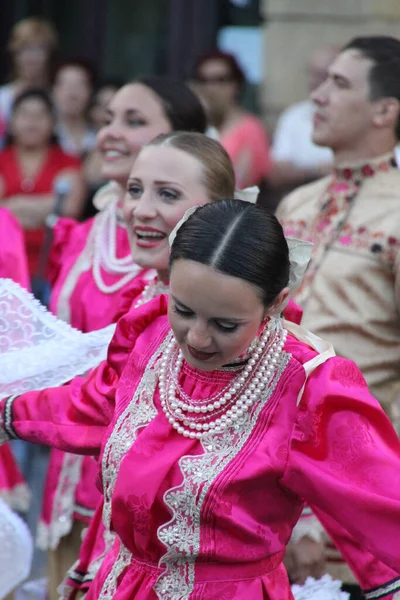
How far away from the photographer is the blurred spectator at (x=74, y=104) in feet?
24.7

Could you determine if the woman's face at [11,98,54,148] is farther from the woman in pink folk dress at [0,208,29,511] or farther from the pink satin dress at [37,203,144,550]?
the pink satin dress at [37,203,144,550]

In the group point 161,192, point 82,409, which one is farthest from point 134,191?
point 82,409

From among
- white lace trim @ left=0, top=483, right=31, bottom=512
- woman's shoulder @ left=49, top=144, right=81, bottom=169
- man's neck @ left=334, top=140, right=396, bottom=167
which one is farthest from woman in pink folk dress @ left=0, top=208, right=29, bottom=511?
woman's shoulder @ left=49, top=144, right=81, bottom=169

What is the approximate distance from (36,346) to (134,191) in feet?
1.63

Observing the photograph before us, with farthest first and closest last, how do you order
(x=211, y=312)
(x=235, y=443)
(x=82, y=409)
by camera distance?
(x=82, y=409) → (x=235, y=443) → (x=211, y=312)

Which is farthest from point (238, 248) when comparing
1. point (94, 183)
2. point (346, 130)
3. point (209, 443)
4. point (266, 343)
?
point (94, 183)

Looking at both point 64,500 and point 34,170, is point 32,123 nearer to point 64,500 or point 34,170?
point 34,170

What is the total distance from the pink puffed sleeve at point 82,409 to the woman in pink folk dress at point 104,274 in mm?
907

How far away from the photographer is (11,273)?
13.3ft

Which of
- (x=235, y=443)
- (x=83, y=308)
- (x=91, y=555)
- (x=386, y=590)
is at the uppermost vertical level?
(x=235, y=443)

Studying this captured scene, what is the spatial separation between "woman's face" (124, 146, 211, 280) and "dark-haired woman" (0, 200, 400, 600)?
0.51 metres

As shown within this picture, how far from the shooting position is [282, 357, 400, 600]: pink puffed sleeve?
95.2 inches

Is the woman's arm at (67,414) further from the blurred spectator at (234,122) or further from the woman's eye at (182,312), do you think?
the blurred spectator at (234,122)

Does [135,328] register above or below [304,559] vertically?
above
